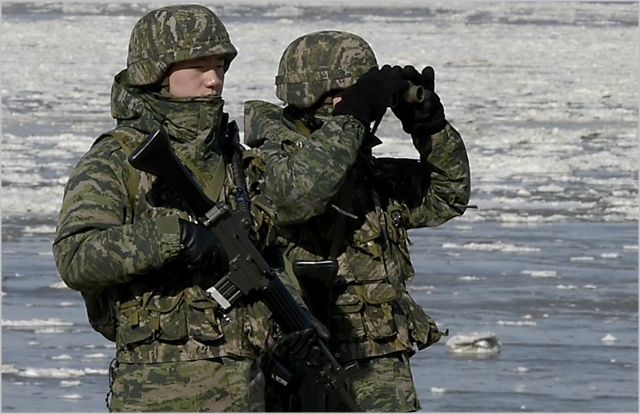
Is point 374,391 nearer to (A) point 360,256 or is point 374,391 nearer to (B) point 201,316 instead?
(A) point 360,256

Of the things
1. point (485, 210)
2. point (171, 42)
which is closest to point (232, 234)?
point (171, 42)

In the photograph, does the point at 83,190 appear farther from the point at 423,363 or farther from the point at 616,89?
the point at 616,89

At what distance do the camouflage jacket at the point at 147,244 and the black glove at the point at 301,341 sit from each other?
Result: 99 mm

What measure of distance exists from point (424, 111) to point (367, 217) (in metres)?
0.40

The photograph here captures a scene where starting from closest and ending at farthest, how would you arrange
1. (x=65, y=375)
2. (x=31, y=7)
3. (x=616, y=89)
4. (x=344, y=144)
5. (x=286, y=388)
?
1. (x=344, y=144)
2. (x=286, y=388)
3. (x=65, y=375)
4. (x=616, y=89)
5. (x=31, y=7)

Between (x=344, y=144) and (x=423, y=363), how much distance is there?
4224 mm

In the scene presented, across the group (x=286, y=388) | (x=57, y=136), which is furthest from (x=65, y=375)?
(x=57, y=136)

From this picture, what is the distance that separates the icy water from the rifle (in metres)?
3.39

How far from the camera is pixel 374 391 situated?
4844mm

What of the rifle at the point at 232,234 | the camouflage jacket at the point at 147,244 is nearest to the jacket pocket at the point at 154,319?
the camouflage jacket at the point at 147,244

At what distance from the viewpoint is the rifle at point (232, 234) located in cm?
411

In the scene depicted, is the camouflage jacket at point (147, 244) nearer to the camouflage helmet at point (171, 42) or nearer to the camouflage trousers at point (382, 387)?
the camouflage helmet at point (171, 42)

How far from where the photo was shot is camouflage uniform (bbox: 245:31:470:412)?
4863 mm

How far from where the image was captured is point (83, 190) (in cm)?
413
